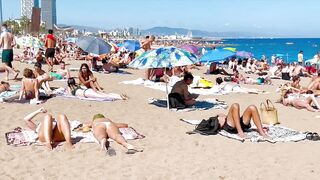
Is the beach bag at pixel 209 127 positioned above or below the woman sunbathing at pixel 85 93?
below

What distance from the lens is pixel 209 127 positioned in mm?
6934

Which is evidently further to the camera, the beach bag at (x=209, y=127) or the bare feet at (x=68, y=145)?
the beach bag at (x=209, y=127)

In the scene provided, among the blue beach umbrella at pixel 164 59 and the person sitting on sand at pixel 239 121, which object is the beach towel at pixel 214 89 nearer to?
the blue beach umbrella at pixel 164 59

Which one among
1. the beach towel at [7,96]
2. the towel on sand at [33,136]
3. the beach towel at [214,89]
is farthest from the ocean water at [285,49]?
the towel on sand at [33,136]

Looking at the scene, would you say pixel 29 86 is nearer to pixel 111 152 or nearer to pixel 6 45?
pixel 6 45

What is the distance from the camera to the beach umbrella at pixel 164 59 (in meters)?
8.47

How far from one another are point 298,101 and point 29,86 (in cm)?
555

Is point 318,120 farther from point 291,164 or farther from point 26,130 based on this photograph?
point 26,130

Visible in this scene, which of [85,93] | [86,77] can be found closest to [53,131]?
[85,93]

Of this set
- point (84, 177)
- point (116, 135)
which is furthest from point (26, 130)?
point (84, 177)

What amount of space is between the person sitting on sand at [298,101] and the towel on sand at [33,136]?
13.9 ft

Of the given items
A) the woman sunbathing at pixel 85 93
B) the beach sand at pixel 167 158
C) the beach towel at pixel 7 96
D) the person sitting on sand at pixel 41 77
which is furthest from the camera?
the woman sunbathing at pixel 85 93

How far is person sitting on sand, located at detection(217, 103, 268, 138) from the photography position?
6.61m

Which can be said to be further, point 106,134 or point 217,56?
point 217,56
